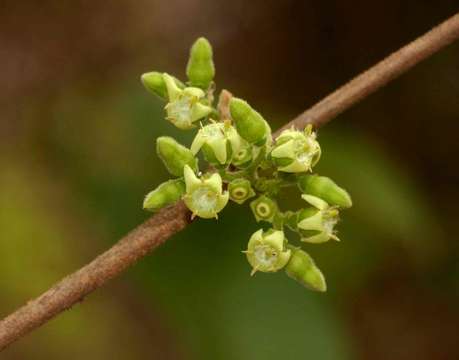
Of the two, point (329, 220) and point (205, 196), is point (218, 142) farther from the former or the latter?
point (329, 220)

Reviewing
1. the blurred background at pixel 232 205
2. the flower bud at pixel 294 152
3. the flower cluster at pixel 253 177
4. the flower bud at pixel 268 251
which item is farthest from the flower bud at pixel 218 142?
the blurred background at pixel 232 205

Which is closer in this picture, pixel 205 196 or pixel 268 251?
pixel 205 196

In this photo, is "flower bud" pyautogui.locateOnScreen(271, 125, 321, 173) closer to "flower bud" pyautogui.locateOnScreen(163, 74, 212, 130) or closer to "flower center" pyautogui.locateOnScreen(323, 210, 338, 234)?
"flower center" pyautogui.locateOnScreen(323, 210, 338, 234)

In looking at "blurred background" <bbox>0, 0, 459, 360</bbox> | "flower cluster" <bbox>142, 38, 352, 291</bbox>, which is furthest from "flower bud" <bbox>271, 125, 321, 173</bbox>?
"blurred background" <bbox>0, 0, 459, 360</bbox>

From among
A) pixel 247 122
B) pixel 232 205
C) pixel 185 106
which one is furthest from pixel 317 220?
pixel 232 205

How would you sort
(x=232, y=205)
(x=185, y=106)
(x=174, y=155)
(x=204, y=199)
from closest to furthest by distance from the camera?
(x=204, y=199) → (x=174, y=155) → (x=185, y=106) → (x=232, y=205)

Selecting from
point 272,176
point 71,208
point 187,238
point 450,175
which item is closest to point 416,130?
point 450,175
